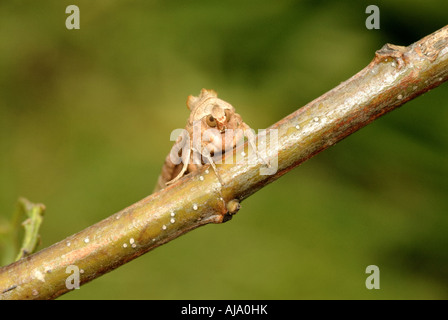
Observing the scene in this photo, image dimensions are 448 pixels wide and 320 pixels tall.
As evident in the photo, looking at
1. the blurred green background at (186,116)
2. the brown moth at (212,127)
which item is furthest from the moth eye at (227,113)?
the blurred green background at (186,116)

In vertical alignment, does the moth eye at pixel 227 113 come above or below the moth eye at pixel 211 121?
above

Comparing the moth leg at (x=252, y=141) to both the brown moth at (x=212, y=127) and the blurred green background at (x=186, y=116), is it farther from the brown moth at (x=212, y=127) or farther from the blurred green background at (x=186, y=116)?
the blurred green background at (x=186, y=116)

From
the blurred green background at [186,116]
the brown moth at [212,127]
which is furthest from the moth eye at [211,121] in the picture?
the blurred green background at [186,116]

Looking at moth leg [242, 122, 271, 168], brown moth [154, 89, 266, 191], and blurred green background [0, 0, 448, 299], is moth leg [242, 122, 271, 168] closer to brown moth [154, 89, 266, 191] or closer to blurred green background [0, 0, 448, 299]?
brown moth [154, 89, 266, 191]

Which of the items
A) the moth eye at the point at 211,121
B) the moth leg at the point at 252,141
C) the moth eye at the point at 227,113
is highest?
the moth eye at the point at 227,113

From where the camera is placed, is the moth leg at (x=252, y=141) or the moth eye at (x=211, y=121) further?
the moth eye at (x=211, y=121)

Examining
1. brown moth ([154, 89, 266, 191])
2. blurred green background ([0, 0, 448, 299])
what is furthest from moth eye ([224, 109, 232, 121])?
blurred green background ([0, 0, 448, 299])

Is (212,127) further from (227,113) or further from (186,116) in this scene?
(186,116)

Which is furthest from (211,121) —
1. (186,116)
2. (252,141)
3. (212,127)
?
(186,116)

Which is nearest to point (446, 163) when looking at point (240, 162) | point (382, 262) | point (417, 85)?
point (382, 262)
